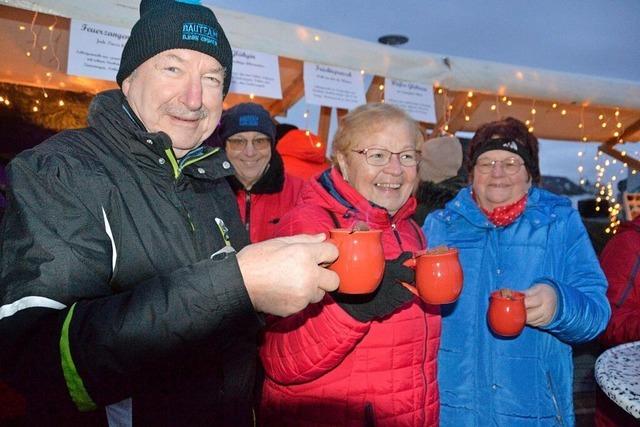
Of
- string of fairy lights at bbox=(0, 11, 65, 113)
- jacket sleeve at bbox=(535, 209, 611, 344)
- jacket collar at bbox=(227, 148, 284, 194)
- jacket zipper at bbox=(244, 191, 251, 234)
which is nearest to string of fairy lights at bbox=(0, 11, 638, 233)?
string of fairy lights at bbox=(0, 11, 65, 113)

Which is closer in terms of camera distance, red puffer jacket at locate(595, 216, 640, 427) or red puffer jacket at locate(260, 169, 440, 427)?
red puffer jacket at locate(260, 169, 440, 427)

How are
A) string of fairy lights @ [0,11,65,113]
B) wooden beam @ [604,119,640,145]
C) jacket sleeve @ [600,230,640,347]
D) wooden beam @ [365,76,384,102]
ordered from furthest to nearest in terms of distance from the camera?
1. wooden beam @ [604,119,640,145]
2. wooden beam @ [365,76,384,102]
3. string of fairy lights @ [0,11,65,113]
4. jacket sleeve @ [600,230,640,347]

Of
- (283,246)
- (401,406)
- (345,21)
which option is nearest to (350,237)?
(283,246)

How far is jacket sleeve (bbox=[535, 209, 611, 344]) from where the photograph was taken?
1.65 m

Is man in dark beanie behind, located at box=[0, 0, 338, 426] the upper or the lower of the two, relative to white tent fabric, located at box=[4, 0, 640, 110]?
lower

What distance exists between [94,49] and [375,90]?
7.39 ft

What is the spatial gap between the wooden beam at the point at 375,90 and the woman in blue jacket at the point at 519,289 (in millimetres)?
1842

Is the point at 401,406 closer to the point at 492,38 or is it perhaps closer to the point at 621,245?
the point at 621,245

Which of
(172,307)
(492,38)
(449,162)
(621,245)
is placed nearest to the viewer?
(172,307)

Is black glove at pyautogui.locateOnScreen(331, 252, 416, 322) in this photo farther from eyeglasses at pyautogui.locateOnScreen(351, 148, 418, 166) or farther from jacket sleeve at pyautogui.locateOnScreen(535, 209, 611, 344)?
jacket sleeve at pyautogui.locateOnScreen(535, 209, 611, 344)

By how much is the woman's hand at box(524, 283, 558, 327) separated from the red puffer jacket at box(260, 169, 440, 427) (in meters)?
0.36

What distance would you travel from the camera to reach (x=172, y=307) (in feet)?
2.53

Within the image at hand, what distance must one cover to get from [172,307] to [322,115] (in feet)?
12.4

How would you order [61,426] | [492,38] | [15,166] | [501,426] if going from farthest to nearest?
[492,38] < [501,426] < [61,426] < [15,166]
